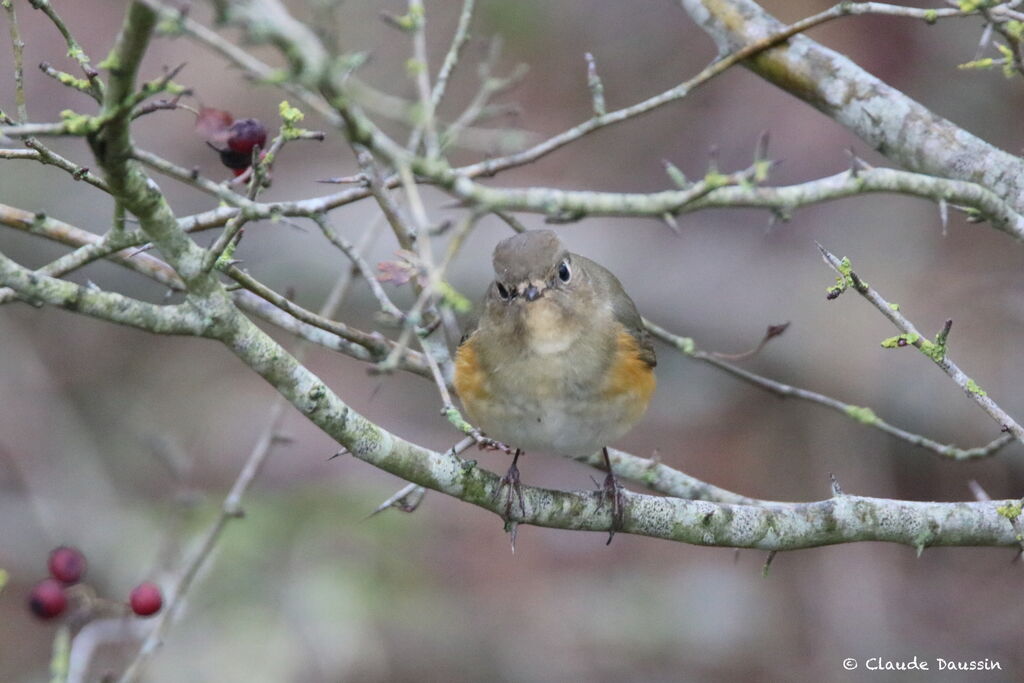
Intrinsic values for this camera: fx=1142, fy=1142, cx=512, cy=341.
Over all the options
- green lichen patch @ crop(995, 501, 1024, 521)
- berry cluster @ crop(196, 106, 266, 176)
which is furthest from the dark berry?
green lichen patch @ crop(995, 501, 1024, 521)

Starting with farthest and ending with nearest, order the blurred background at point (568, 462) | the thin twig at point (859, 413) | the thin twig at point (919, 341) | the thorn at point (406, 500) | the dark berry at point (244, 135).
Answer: the blurred background at point (568, 462)
the thorn at point (406, 500)
the thin twig at point (859, 413)
the dark berry at point (244, 135)
the thin twig at point (919, 341)

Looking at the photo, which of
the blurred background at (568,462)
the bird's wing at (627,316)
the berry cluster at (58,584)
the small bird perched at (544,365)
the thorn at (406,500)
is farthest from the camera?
the blurred background at (568,462)

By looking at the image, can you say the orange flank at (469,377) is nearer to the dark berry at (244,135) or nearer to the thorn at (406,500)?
the thorn at (406,500)

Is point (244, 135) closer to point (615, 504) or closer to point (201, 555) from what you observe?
point (201, 555)

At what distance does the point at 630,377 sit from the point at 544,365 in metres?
0.34

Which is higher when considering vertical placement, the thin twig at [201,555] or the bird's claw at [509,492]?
the bird's claw at [509,492]

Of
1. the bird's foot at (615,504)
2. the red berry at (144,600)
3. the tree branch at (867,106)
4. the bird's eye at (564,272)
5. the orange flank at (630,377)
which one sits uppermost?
the tree branch at (867,106)

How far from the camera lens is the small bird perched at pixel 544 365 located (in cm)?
397

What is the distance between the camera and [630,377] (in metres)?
4.13

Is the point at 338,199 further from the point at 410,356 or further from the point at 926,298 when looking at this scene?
the point at 926,298

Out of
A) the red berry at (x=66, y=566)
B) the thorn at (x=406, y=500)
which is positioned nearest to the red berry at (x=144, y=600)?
the red berry at (x=66, y=566)

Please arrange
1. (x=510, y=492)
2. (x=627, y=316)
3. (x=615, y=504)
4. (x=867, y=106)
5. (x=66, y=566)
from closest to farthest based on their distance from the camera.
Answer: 1. (x=510, y=492)
2. (x=615, y=504)
3. (x=66, y=566)
4. (x=867, y=106)
5. (x=627, y=316)

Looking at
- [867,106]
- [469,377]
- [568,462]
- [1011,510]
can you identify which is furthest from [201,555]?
[568,462]

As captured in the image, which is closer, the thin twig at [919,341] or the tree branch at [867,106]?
the thin twig at [919,341]
